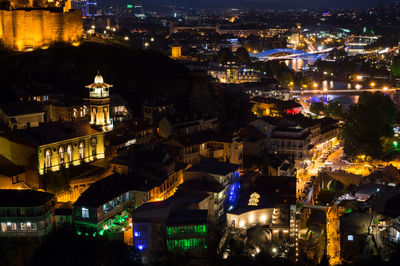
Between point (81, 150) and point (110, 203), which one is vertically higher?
point (81, 150)

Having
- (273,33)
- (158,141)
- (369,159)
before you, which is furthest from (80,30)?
(273,33)

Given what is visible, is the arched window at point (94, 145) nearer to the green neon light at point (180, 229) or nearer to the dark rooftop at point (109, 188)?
the dark rooftop at point (109, 188)

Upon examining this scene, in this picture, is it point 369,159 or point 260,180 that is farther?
point 369,159

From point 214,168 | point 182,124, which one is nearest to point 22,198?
point 214,168

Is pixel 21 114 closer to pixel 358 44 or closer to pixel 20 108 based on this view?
pixel 20 108

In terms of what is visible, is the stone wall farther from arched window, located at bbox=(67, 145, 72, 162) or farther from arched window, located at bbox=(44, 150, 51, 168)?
arched window, located at bbox=(44, 150, 51, 168)

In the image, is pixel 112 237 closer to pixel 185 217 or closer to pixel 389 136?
pixel 185 217

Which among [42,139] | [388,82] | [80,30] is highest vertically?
[80,30]

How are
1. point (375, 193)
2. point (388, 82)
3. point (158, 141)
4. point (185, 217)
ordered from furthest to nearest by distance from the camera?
point (388, 82) < point (158, 141) < point (375, 193) < point (185, 217)
